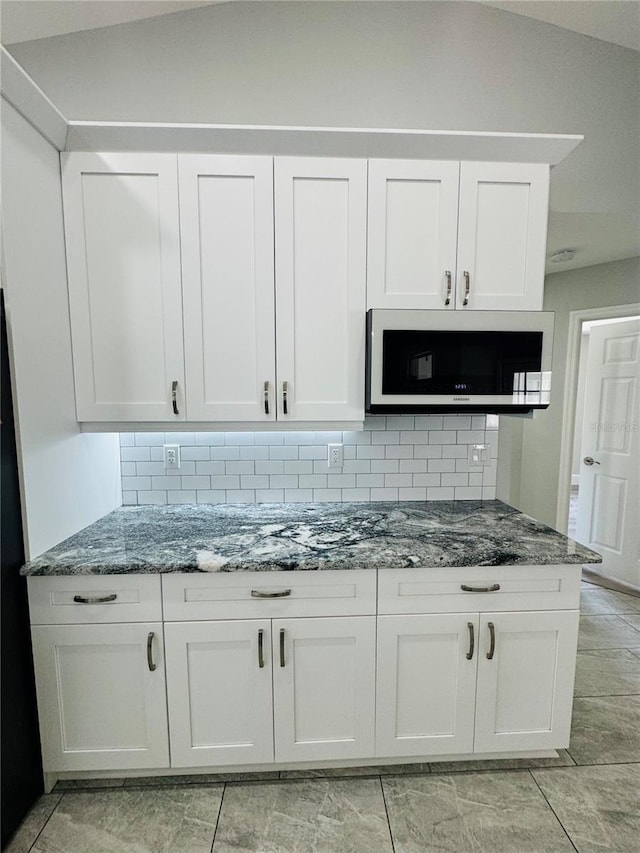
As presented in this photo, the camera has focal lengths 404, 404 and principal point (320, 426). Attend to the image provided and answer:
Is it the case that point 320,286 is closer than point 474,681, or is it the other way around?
point 474,681

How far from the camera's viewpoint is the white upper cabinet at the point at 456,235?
5.49ft

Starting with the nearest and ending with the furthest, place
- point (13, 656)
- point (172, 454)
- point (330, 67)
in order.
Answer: point (13, 656) < point (330, 67) < point (172, 454)

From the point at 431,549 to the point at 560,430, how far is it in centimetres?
252

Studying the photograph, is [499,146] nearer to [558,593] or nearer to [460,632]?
[558,593]

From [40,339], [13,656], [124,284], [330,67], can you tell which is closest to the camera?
[13,656]

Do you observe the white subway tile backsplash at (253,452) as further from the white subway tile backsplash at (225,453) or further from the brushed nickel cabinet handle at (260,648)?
the brushed nickel cabinet handle at (260,648)

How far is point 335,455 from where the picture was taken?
2.10 m

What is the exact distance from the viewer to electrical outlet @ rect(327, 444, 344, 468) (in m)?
2.10

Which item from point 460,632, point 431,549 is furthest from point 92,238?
point 460,632

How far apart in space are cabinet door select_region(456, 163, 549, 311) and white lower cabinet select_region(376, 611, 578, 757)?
1285 millimetres

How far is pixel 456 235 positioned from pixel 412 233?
185 millimetres

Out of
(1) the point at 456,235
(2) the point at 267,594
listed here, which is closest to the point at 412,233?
(1) the point at 456,235

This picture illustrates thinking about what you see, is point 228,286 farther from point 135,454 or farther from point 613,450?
point 613,450

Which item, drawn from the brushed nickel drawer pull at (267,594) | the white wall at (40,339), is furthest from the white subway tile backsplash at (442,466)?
the white wall at (40,339)
